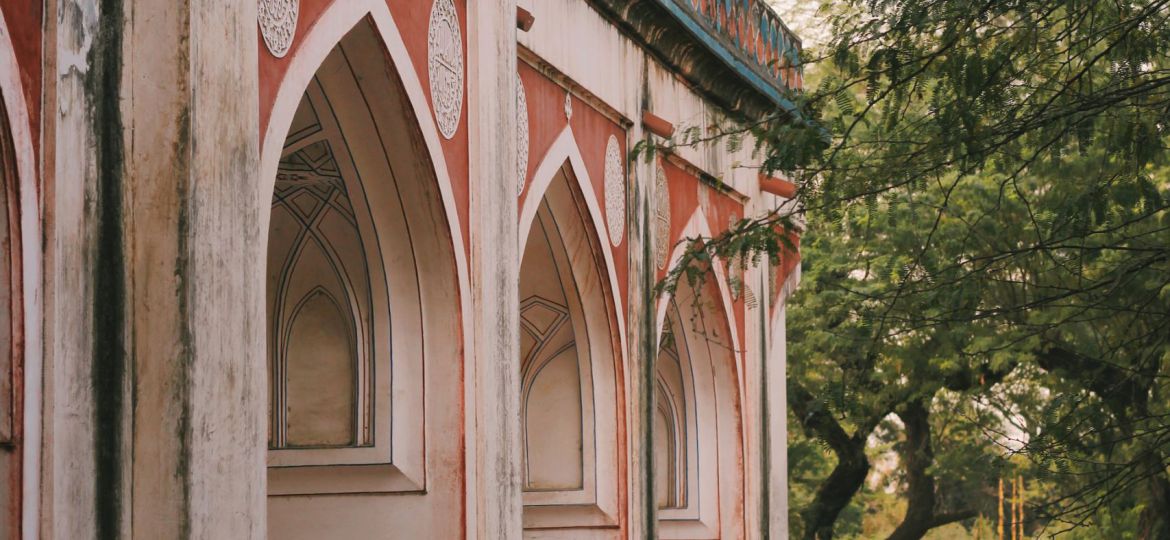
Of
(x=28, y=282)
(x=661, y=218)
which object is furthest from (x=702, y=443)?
(x=28, y=282)

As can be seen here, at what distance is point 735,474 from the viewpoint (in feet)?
41.4

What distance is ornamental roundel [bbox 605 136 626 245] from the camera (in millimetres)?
9680

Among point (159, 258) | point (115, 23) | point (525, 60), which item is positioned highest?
point (525, 60)

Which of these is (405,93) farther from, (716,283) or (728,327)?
(728,327)

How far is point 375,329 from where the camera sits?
23.4 feet

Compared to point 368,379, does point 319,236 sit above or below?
above

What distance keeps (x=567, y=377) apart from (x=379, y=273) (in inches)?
125

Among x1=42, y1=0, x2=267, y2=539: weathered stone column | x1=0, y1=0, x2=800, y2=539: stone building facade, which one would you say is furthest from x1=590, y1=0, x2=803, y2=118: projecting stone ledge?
x1=42, y1=0, x2=267, y2=539: weathered stone column

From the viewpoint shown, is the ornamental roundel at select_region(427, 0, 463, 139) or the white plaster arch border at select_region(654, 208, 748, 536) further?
the white plaster arch border at select_region(654, 208, 748, 536)

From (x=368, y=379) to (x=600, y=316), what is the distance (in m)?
2.27

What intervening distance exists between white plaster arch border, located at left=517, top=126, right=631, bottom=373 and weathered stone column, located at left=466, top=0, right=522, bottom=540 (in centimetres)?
42

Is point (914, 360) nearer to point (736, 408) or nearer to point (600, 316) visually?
point (736, 408)

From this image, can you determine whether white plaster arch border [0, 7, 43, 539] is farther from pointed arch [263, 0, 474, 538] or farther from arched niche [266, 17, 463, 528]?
pointed arch [263, 0, 474, 538]

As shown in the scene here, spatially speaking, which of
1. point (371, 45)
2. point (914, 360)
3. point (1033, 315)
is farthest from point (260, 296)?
point (914, 360)
